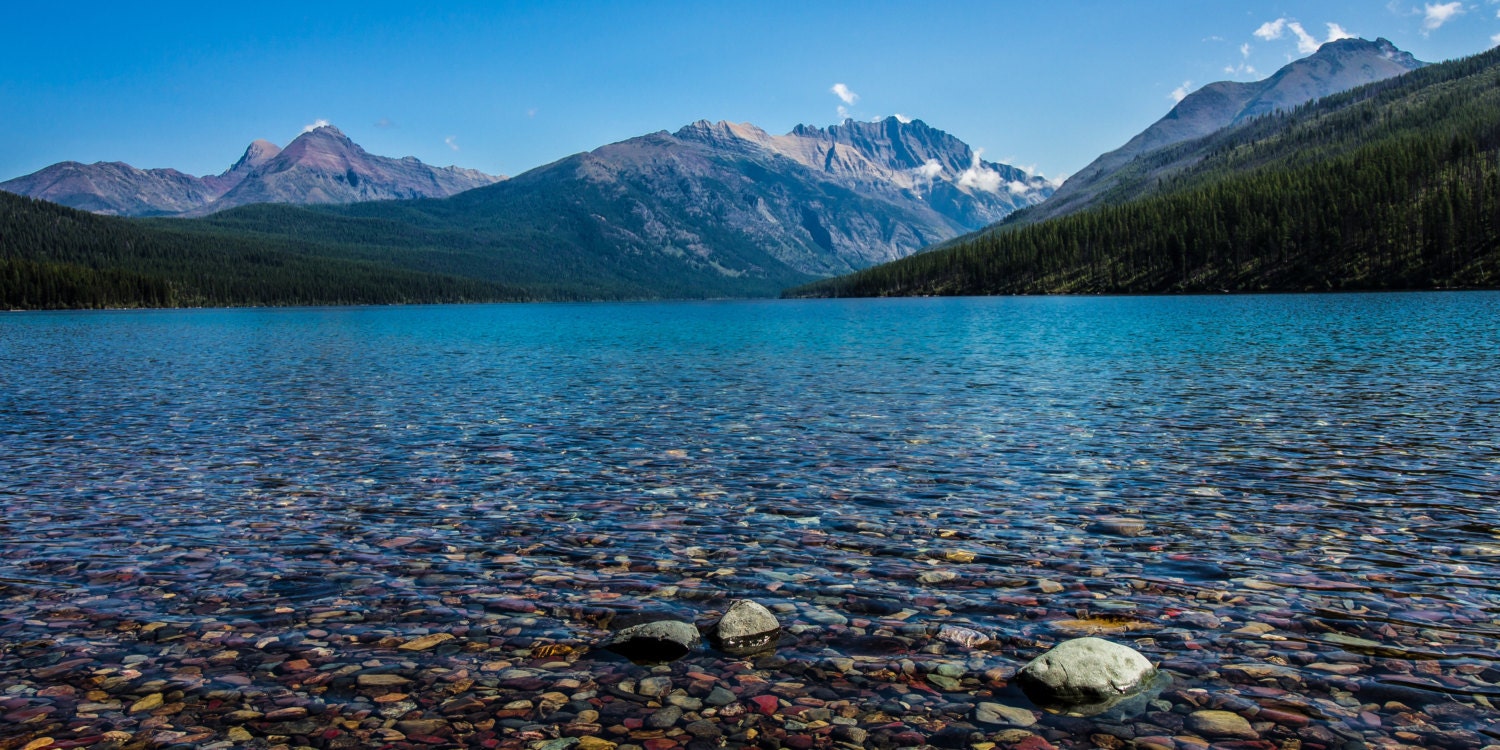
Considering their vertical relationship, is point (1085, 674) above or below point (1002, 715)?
above

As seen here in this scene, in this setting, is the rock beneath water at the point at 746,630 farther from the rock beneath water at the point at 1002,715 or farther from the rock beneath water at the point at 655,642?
the rock beneath water at the point at 1002,715

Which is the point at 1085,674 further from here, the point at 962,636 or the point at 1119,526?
the point at 1119,526

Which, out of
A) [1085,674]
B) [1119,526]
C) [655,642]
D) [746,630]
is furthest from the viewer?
[1119,526]

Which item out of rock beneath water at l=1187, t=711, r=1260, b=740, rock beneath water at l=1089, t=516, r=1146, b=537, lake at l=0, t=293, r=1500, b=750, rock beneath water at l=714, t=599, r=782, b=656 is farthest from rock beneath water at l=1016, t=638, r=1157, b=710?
rock beneath water at l=1089, t=516, r=1146, b=537

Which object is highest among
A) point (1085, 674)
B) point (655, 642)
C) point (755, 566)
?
point (1085, 674)

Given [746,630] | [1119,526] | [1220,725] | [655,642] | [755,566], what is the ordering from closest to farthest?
[1220,725]
[655,642]
[746,630]
[755,566]
[1119,526]

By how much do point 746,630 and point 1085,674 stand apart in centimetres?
408

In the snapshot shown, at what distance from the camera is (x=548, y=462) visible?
2377cm

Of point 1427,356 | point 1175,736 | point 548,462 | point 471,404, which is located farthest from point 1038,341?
point 1175,736

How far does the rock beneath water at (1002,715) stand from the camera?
8844mm

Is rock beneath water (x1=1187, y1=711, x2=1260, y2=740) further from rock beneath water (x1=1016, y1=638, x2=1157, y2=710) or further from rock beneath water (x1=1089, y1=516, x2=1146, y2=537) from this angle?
rock beneath water (x1=1089, y1=516, x2=1146, y2=537)

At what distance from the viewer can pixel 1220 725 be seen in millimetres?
8680

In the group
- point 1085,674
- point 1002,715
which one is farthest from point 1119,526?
point 1002,715

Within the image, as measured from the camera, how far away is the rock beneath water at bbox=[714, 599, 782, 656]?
428 inches
